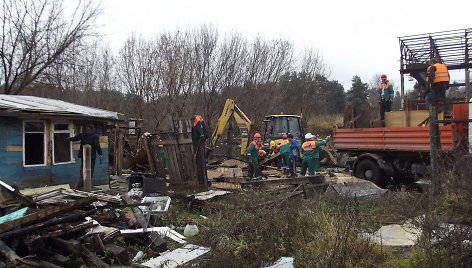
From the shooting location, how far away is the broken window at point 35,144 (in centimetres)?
1041

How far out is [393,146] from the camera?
10516 millimetres

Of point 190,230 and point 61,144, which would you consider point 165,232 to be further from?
point 61,144

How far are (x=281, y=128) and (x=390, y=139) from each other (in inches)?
258

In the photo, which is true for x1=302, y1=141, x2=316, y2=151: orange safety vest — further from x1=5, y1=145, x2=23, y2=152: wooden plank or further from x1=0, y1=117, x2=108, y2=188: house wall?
x1=5, y1=145, x2=23, y2=152: wooden plank

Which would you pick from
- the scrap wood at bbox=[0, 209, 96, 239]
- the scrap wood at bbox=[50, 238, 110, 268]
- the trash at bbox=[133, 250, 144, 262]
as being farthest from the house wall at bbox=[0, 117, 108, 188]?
the trash at bbox=[133, 250, 144, 262]

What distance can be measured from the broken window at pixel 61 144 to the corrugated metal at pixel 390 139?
28.9 feet

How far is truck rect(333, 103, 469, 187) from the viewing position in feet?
28.9

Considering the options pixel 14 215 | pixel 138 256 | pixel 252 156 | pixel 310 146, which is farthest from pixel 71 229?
pixel 310 146

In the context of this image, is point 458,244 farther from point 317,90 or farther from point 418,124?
point 317,90

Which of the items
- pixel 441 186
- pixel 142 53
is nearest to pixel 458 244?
pixel 441 186

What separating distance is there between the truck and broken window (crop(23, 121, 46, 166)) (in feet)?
30.7

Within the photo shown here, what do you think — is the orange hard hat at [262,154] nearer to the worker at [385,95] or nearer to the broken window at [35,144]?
the worker at [385,95]

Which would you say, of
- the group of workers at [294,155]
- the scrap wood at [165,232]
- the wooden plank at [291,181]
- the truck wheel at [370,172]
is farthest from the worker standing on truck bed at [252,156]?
the scrap wood at [165,232]

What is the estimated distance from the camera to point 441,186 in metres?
6.32
